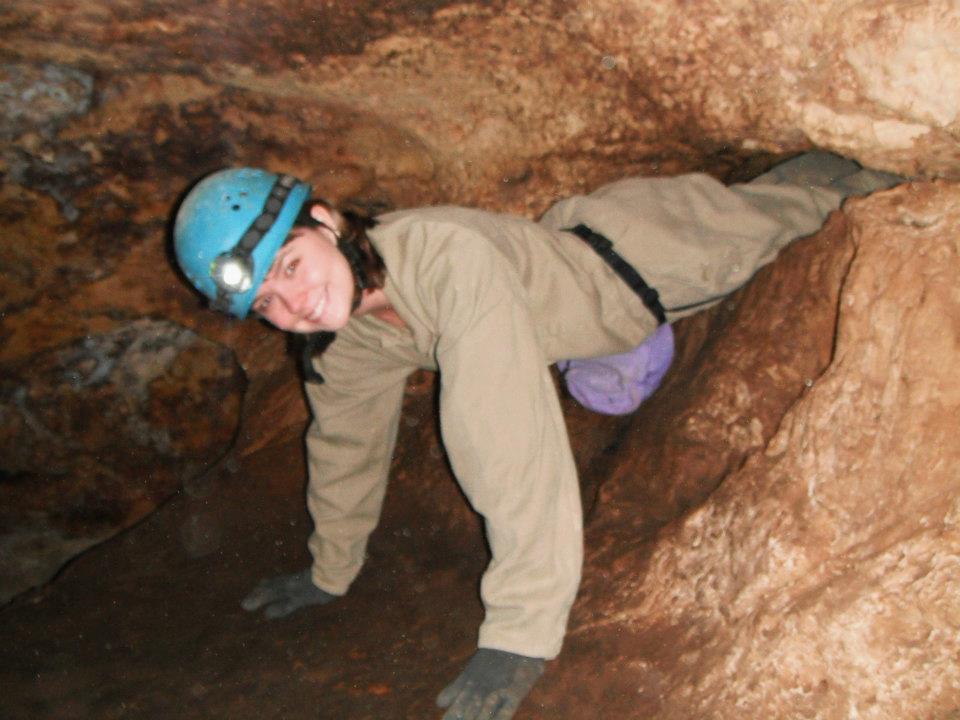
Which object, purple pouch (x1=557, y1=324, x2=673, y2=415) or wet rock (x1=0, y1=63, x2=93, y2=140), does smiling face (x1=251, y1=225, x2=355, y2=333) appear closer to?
purple pouch (x1=557, y1=324, x2=673, y2=415)

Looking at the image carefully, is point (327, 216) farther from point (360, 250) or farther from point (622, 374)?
point (622, 374)

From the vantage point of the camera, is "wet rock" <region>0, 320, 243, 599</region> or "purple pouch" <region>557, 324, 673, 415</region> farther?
"wet rock" <region>0, 320, 243, 599</region>

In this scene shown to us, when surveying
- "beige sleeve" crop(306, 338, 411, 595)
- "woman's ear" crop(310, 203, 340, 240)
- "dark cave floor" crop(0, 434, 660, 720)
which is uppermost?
"woman's ear" crop(310, 203, 340, 240)

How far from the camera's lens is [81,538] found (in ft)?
11.6

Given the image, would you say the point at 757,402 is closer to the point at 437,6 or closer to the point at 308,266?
the point at 308,266

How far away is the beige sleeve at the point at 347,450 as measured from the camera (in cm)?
261

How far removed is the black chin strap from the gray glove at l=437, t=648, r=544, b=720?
3.21 ft

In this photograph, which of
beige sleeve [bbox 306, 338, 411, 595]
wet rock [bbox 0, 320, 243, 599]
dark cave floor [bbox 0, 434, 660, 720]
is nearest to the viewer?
dark cave floor [bbox 0, 434, 660, 720]

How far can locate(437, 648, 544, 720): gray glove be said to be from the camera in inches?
74.5

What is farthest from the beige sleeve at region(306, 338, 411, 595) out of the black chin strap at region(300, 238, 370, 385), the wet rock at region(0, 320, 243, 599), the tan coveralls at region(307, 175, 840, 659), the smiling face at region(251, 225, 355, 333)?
the wet rock at region(0, 320, 243, 599)

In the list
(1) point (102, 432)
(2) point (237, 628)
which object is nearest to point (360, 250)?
(2) point (237, 628)

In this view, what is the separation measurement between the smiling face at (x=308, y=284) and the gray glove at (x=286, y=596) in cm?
128

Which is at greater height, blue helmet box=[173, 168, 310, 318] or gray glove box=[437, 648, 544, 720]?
blue helmet box=[173, 168, 310, 318]

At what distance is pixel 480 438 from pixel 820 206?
1456 mm
